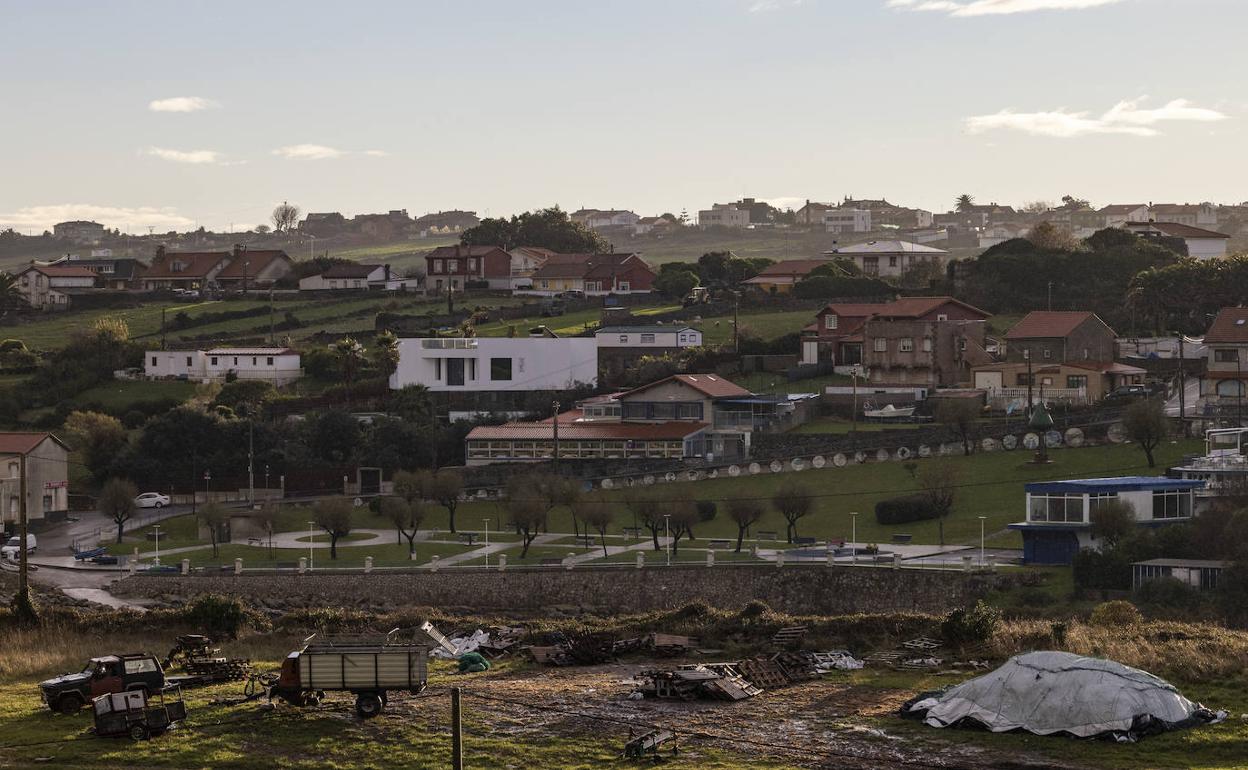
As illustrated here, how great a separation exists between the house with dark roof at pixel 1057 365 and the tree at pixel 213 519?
31.8m

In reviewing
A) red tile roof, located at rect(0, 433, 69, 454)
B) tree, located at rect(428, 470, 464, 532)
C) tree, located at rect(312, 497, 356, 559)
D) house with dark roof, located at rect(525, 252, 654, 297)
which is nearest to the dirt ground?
tree, located at rect(312, 497, 356, 559)


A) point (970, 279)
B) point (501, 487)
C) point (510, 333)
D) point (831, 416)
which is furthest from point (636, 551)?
point (970, 279)

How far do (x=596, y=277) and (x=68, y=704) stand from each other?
85.4 meters

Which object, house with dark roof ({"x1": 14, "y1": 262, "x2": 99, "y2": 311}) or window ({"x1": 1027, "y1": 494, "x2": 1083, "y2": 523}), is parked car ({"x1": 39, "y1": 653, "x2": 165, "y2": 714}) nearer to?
window ({"x1": 1027, "y1": 494, "x2": 1083, "y2": 523})

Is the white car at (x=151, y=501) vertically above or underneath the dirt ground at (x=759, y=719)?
above

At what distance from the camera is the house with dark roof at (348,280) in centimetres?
11962

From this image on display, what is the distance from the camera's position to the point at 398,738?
2916cm

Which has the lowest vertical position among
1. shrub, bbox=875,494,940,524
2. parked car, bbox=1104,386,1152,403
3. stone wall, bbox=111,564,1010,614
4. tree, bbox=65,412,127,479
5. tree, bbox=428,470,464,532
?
stone wall, bbox=111,564,1010,614

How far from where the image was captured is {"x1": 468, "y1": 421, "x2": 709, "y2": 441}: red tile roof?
73625 millimetres

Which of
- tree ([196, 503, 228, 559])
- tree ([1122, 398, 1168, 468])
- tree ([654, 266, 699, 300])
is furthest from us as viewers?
tree ([654, 266, 699, 300])

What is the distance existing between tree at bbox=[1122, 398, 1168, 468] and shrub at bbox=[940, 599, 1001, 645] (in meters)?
27.5

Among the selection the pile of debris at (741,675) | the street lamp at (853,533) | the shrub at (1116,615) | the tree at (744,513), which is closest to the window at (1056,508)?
the street lamp at (853,533)

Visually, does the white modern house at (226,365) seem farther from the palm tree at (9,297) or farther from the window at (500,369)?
the palm tree at (9,297)

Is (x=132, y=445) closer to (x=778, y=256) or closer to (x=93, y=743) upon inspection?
(x=93, y=743)
